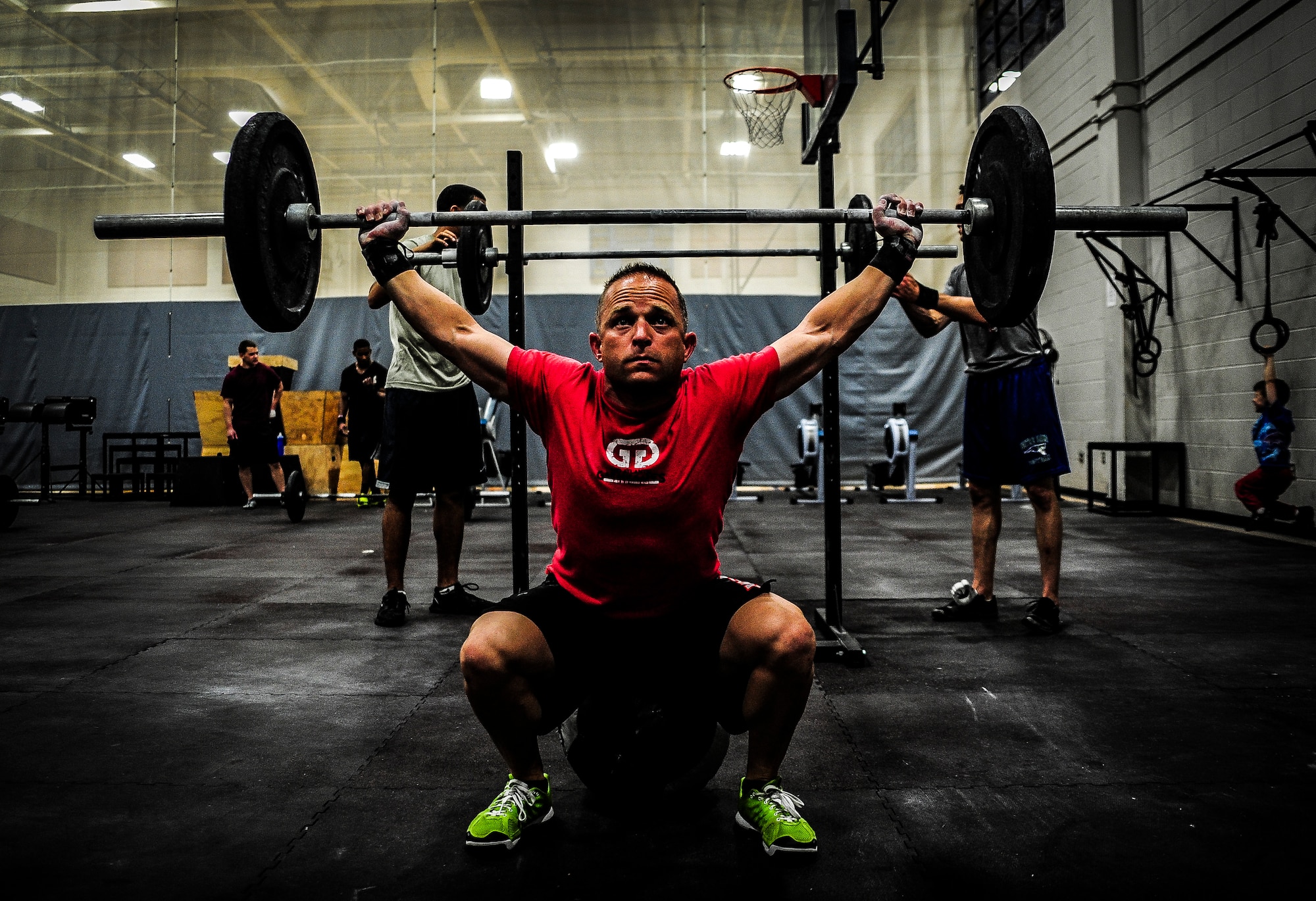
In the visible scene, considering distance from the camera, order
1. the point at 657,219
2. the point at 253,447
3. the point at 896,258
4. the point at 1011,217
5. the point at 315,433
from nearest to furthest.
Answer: the point at 896,258
the point at 1011,217
the point at 657,219
the point at 253,447
the point at 315,433

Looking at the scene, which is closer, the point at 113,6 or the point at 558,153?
the point at 558,153

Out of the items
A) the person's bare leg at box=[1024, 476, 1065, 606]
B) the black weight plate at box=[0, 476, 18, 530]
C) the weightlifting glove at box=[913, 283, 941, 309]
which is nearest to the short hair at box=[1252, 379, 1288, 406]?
the person's bare leg at box=[1024, 476, 1065, 606]

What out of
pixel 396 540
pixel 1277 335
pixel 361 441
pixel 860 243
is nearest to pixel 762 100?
pixel 1277 335

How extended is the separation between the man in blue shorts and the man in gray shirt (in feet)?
5.09

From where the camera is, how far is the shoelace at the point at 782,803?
1275mm

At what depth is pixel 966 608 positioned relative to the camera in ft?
9.20

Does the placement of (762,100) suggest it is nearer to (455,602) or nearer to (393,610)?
(455,602)

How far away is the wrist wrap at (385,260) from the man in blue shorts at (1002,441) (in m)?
1.66

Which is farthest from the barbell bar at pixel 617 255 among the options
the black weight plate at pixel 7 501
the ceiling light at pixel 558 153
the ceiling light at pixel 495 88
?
the ceiling light at pixel 495 88

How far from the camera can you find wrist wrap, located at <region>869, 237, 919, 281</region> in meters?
1.50

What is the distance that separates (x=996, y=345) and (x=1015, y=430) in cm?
31

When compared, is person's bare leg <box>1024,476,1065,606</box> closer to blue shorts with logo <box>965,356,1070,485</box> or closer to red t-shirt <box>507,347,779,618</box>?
blue shorts with logo <box>965,356,1070,485</box>

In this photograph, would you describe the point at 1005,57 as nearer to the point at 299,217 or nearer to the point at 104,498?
the point at 299,217

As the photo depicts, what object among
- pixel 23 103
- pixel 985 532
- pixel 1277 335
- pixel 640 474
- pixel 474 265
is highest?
pixel 23 103
